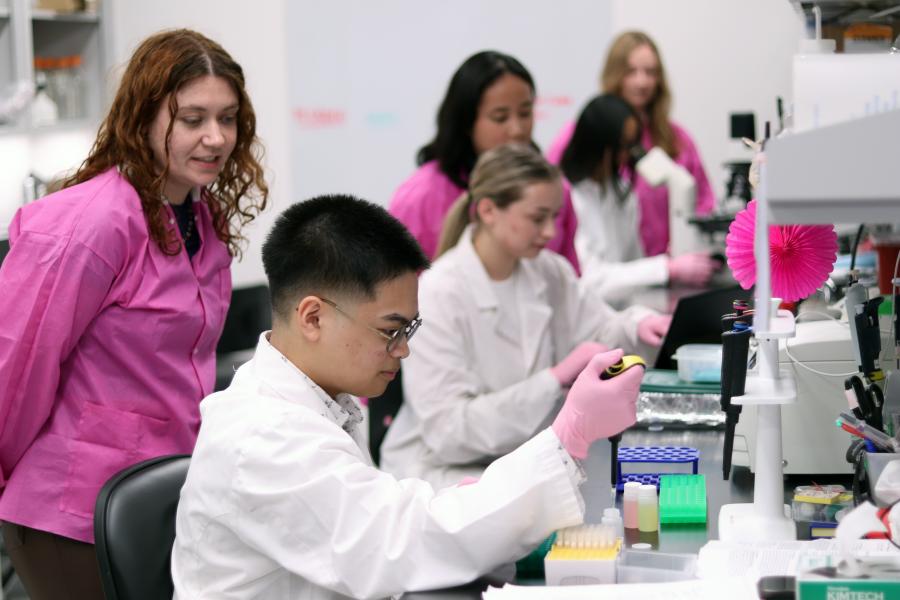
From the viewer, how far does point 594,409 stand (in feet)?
4.59

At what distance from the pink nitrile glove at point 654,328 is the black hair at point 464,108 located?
2.44 feet

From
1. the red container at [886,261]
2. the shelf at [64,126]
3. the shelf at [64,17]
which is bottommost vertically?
the red container at [886,261]

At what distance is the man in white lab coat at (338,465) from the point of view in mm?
1317

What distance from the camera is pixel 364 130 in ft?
16.7

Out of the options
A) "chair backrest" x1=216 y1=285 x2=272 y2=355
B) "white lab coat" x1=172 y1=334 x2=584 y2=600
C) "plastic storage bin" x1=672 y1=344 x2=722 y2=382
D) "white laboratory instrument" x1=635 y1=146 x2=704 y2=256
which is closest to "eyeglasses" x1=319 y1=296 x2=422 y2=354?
"white lab coat" x1=172 y1=334 x2=584 y2=600

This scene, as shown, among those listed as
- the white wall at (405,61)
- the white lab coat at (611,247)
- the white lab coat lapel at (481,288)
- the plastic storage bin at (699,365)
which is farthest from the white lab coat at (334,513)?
the white wall at (405,61)

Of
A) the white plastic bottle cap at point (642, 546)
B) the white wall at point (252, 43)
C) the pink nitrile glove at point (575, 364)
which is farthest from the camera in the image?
the white wall at point (252, 43)

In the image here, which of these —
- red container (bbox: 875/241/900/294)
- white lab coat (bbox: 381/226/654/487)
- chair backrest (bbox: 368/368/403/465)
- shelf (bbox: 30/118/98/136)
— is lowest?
chair backrest (bbox: 368/368/403/465)

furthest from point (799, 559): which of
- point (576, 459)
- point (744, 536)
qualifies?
point (576, 459)

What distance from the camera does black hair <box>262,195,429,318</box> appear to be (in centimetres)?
150

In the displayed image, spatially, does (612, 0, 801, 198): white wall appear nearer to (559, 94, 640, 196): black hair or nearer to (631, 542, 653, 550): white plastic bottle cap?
(559, 94, 640, 196): black hair

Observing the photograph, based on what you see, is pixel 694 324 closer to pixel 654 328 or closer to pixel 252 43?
pixel 654 328

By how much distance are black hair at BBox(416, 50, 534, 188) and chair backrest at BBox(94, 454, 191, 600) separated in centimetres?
172

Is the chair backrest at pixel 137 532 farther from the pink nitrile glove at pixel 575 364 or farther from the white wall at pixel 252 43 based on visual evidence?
the white wall at pixel 252 43
